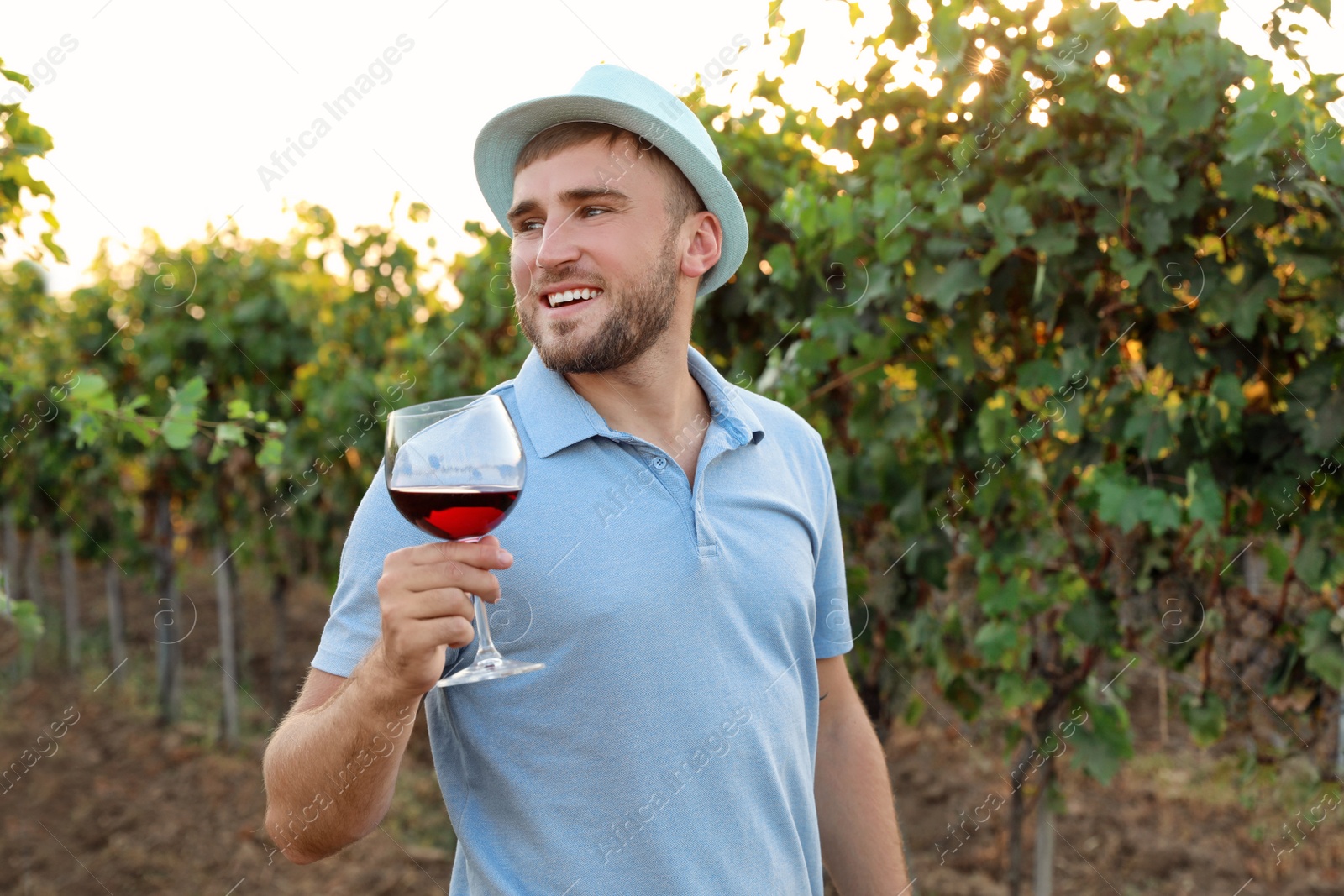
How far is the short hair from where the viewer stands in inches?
64.0

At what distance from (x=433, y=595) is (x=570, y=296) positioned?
622 millimetres

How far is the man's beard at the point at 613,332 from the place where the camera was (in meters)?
1.57

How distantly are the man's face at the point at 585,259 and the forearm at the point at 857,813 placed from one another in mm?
758

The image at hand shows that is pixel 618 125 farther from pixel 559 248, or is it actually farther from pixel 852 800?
pixel 852 800

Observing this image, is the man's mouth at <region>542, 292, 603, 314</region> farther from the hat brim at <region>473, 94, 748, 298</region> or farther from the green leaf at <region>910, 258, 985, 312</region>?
the green leaf at <region>910, 258, 985, 312</region>

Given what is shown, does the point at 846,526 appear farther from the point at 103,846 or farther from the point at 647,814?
the point at 103,846

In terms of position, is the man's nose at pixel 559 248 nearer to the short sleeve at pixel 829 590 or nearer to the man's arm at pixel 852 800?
the short sleeve at pixel 829 590

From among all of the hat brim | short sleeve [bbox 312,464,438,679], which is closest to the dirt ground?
the hat brim

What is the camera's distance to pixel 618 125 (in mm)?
1622

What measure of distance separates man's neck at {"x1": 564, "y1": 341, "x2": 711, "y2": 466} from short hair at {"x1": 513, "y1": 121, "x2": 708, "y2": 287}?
217 mm

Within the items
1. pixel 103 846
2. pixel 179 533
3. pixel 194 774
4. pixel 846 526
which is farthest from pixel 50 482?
pixel 846 526

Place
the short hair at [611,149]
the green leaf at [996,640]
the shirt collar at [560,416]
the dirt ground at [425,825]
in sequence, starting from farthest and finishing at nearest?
the dirt ground at [425,825] < the green leaf at [996,640] < the short hair at [611,149] < the shirt collar at [560,416]

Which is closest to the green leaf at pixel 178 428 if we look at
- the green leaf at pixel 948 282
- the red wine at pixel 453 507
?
the red wine at pixel 453 507

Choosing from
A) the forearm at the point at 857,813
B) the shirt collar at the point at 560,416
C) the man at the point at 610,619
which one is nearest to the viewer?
the man at the point at 610,619
